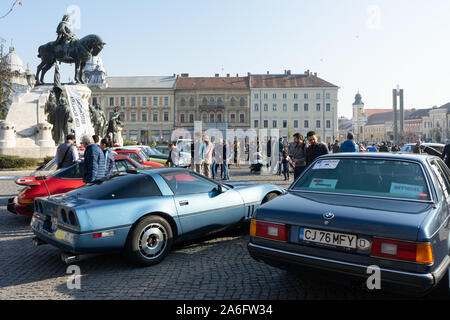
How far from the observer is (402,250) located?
315cm

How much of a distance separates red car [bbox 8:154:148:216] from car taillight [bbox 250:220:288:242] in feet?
13.0

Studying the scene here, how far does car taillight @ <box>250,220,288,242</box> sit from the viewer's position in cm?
379

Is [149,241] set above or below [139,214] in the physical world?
below

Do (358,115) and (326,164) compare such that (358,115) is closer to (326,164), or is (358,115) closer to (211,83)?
(211,83)

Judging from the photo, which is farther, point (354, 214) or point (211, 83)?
point (211, 83)

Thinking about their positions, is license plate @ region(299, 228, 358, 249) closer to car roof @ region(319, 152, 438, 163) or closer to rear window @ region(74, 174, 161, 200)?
car roof @ region(319, 152, 438, 163)

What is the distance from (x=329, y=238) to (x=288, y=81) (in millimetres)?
84194

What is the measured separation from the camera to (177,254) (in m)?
5.63

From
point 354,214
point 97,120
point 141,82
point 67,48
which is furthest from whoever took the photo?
point 141,82

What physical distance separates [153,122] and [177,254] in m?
81.0

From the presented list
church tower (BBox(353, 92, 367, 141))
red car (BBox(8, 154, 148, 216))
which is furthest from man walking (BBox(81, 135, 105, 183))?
church tower (BBox(353, 92, 367, 141))

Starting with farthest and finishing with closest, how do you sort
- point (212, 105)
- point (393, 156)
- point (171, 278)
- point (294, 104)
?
point (212, 105)
point (294, 104)
point (171, 278)
point (393, 156)

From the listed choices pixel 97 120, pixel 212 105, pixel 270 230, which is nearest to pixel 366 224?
pixel 270 230
